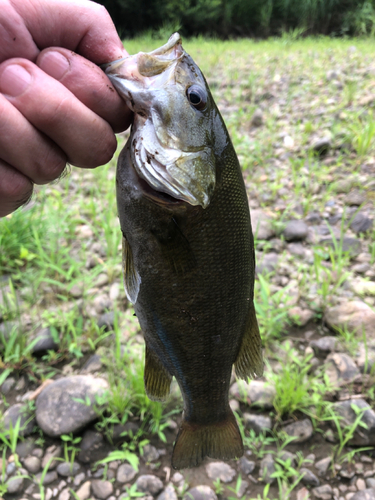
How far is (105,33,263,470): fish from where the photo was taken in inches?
45.1

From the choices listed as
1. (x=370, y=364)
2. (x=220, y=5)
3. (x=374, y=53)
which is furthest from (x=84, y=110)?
(x=220, y=5)

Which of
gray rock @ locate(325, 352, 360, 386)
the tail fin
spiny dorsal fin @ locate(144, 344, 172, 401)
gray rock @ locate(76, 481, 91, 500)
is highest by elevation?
spiny dorsal fin @ locate(144, 344, 172, 401)

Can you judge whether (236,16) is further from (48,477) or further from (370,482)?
(48,477)

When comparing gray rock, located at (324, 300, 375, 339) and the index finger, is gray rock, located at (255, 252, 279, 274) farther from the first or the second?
the index finger

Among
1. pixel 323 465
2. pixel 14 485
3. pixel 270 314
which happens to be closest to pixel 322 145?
pixel 270 314

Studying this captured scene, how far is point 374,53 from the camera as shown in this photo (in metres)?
7.33

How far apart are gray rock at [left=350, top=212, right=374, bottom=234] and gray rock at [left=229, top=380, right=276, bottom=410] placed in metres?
1.91

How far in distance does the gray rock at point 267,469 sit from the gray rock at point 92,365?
124cm

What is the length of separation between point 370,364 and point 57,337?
2.23 metres

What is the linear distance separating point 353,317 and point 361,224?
1239mm

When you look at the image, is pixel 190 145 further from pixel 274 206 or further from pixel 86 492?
pixel 274 206

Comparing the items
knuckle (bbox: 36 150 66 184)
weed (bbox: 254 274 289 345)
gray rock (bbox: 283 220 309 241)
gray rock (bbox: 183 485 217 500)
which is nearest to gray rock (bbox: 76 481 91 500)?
gray rock (bbox: 183 485 217 500)

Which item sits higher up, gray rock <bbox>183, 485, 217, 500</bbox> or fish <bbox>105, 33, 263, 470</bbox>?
fish <bbox>105, 33, 263, 470</bbox>

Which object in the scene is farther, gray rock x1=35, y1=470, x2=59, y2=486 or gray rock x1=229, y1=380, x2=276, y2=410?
gray rock x1=229, y1=380, x2=276, y2=410
